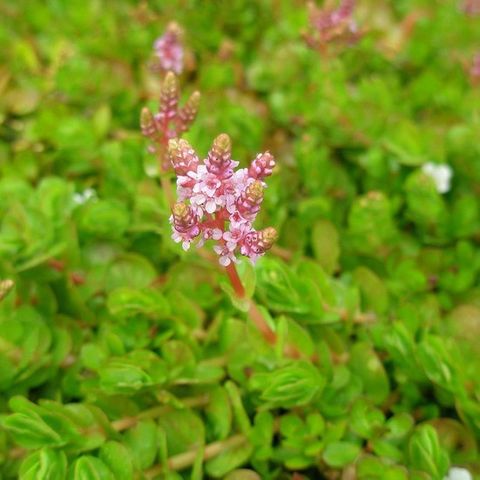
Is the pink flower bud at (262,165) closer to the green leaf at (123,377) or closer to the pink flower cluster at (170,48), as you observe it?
the green leaf at (123,377)

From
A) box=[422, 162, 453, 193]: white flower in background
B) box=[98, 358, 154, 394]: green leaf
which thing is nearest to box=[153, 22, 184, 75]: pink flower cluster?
box=[422, 162, 453, 193]: white flower in background

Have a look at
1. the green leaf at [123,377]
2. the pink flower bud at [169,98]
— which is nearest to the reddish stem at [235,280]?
the green leaf at [123,377]

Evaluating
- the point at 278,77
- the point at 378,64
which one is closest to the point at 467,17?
the point at 378,64

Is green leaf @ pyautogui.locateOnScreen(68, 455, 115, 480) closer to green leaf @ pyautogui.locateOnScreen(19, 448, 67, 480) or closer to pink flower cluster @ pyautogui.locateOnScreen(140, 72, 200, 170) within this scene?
green leaf @ pyautogui.locateOnScreen(19, 448, 67, 480)

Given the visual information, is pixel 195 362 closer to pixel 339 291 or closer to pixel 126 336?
pixel 126 336

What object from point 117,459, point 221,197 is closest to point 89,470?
point 117,459

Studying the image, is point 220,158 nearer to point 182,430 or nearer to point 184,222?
point 184,222

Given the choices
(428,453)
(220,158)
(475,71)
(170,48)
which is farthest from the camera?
(475,71)
